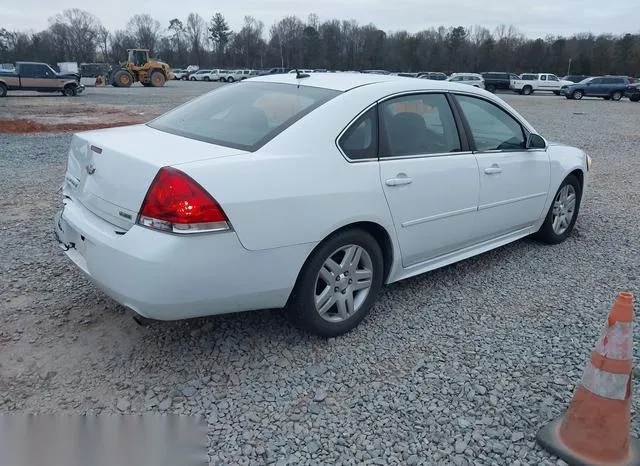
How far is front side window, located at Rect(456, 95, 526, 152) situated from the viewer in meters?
3.99

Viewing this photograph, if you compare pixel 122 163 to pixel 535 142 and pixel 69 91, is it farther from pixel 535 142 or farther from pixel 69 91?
pixel 69 91

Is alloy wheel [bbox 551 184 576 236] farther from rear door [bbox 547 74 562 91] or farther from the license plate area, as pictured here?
rear door [bbox 547 74 562 91]

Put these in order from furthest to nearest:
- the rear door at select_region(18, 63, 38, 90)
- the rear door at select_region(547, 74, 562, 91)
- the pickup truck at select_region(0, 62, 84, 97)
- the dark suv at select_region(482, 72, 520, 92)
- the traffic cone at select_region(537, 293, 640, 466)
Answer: the dark suv at select_region(482, 72, 520, 92) → the rear door at select_region(547, 74, 562, 91) → the rear door at select_region(18, 63, 38, 90) → the pickup truck at select_region(0, 62, 84, 97) → the traffic cone at select_region(537, 293, 640, 466)

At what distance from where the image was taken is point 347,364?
3027 millimetres

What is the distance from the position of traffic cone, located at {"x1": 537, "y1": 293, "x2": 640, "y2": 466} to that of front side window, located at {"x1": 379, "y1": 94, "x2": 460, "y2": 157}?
1639 millimetres

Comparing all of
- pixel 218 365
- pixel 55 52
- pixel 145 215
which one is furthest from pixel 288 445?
pixel 55 52

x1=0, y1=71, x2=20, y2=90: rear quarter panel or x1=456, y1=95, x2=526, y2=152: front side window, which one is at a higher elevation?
x1=0, y1=71, x2=20, y2=90: rear quarter panel

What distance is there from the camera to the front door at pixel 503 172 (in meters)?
3.98

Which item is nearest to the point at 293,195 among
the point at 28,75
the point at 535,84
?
the point at 28,75

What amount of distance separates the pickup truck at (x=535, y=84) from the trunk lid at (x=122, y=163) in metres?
41.8

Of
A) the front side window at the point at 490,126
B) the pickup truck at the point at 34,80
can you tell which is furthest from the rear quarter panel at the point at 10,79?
the front side window at the point at 490,126

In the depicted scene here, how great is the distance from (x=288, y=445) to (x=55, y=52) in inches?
3808

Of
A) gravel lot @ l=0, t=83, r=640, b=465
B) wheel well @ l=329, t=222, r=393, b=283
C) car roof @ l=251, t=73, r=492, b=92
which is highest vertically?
car roof @ l=251, t=73, r=492, b=92

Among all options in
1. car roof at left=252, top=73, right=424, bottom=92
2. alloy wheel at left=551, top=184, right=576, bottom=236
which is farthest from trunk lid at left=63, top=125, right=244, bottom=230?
alloy wheel at left=551, top=184, right=576, bottom=236
